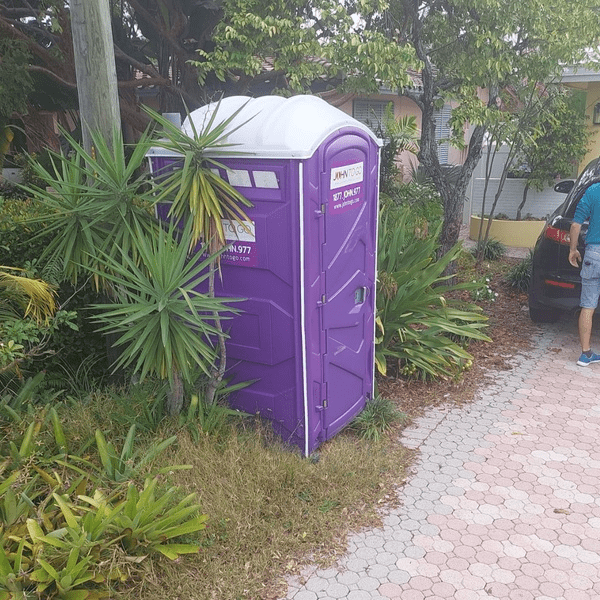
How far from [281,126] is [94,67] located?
1560 mm

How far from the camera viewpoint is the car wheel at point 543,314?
23.9 feet

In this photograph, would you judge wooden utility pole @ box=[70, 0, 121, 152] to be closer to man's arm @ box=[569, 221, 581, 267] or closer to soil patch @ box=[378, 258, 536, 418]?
soil patch @ box=[378, 258, 536, 418]

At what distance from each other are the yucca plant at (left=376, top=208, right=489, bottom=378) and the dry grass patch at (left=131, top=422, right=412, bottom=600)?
1414 mm

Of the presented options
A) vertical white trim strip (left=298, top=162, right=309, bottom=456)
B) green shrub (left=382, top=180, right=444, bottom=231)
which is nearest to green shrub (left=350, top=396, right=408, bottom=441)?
vertical white trim strip (left=298, top=162, right=309, bottom=456)

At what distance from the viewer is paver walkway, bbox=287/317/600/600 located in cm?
334

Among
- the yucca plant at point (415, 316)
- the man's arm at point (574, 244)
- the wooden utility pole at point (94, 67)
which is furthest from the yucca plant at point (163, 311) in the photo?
the man's arm at point (574, 244)

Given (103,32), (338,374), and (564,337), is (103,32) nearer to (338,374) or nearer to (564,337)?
(338,374)

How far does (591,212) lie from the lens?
588 centimetres

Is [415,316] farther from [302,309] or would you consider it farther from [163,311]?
[163,311]

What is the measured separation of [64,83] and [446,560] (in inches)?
307

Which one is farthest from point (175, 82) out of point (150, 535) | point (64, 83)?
point (150, 535)

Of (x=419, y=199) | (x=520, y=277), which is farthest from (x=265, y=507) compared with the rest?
(x=419, y=199)

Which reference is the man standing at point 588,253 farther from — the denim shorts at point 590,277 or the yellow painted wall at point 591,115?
the yellow painted wall at point 591,115

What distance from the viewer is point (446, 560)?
3523 millimetres
